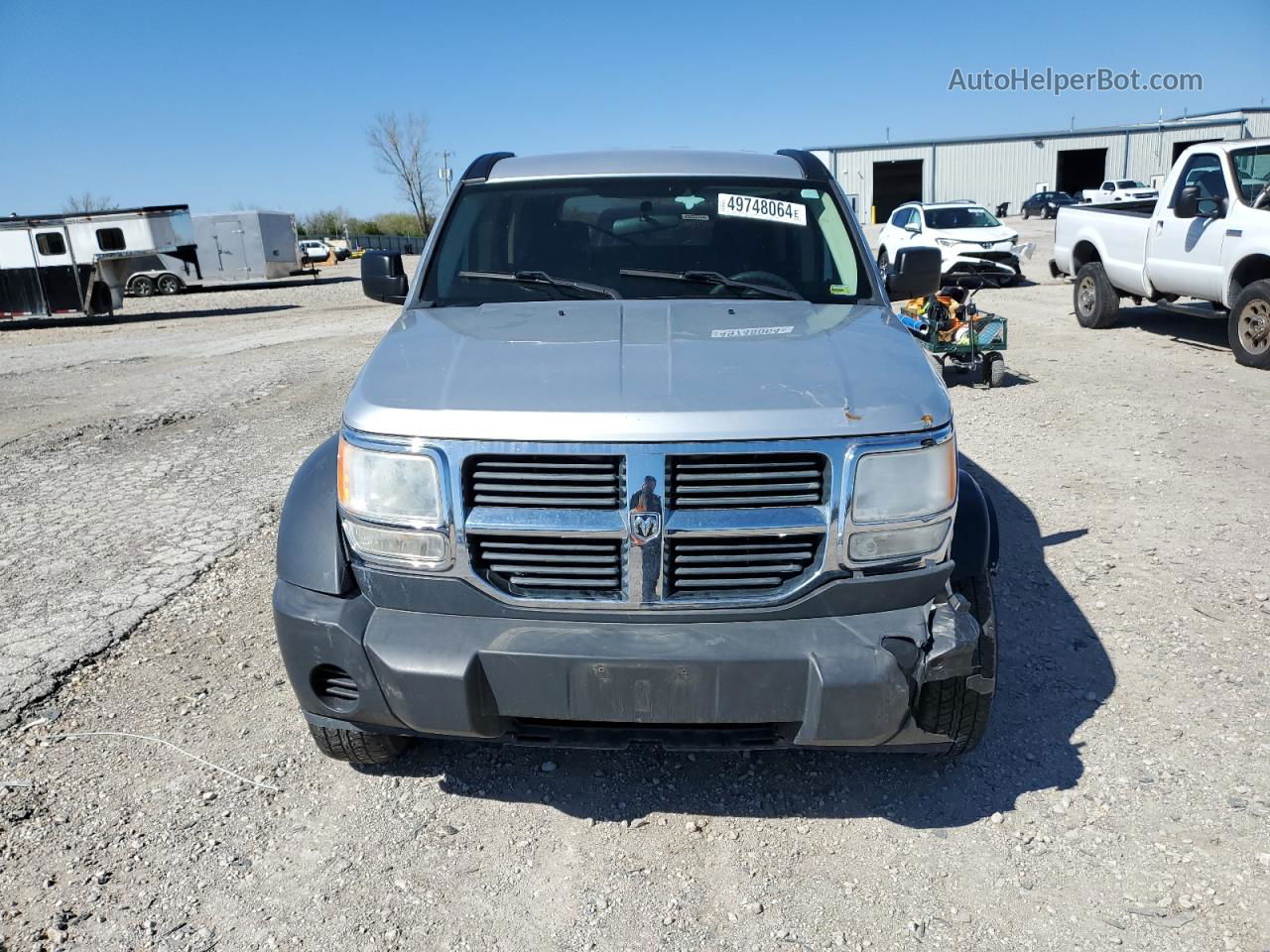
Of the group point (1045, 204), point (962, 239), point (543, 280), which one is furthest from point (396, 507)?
point (1045, 204)

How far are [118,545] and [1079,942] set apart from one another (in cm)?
495

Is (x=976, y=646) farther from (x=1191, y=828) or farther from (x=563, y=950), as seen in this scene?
(x=563, y=950)

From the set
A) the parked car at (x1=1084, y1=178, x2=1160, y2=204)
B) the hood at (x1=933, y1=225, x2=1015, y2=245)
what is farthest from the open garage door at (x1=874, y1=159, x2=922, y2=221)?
the hood at (x1=933, y1=225, x2=1015, y2=245)

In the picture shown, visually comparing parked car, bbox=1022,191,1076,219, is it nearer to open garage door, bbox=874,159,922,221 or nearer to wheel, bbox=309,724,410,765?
open garage door, bbox=874,159,922,221

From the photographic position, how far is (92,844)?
2723 millimetres

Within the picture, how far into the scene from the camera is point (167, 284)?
27.8 meters

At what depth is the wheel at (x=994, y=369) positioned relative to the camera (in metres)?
8.98

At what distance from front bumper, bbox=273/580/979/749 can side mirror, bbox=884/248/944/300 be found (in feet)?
6.14

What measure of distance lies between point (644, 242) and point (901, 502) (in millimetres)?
1743

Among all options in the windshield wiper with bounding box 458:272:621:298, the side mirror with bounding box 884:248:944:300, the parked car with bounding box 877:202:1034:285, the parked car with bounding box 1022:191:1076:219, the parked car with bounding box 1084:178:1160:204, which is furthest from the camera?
the parked car with bounding box 1022:191:1076:219

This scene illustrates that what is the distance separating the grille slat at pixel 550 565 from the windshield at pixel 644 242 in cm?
130

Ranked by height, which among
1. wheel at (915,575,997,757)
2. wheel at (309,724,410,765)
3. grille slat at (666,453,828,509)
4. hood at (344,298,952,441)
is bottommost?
wheel at (309,724,410,765)

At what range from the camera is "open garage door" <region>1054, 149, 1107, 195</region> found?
188 ft

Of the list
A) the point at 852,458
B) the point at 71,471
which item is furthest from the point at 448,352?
the point at 71,471
